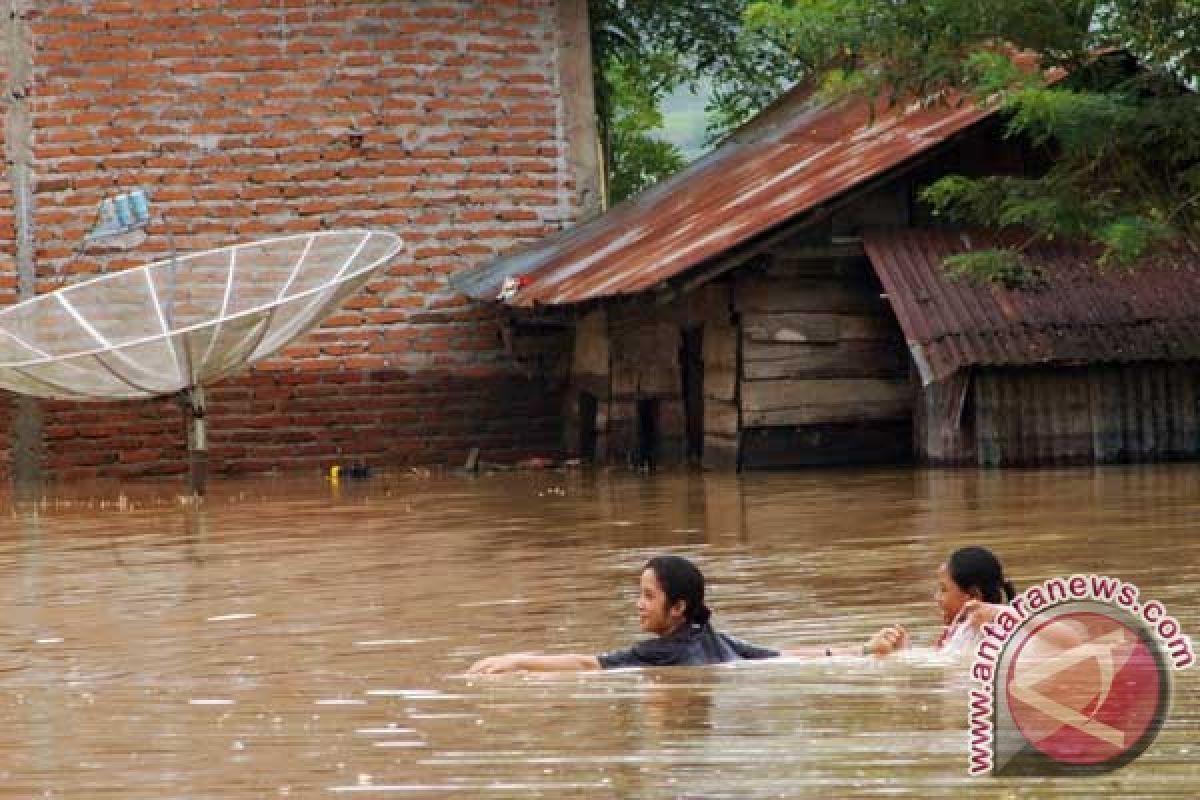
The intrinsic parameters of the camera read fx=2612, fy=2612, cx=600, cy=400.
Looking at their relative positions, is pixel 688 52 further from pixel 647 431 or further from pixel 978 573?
pixel 978 573

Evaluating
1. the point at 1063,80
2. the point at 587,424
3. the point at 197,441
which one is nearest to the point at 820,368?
the point at 1063,80

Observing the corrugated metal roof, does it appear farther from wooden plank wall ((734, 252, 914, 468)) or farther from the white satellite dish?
the white satellite dish

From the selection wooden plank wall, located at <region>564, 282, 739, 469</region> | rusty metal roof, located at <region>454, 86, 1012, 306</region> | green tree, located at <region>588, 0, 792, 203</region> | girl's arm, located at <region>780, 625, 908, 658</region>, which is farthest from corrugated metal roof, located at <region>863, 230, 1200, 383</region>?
girl's arm, located at <region>780, 625, 908, 658</region>

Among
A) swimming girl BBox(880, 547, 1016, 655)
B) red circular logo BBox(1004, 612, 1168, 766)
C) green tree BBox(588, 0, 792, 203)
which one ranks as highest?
green tree BBox(588, 0, 792, 203)

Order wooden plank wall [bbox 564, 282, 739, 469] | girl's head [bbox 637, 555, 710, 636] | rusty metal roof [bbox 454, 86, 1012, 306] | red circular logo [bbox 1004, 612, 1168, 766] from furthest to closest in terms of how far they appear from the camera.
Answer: wooden plank wall [bbox 564, 282, 739, 469] → rusty metal roof [bbox 454, 86, 1012, 306] → girl's head [bbox 637, 555, 710, 636] → red circular logo [bbox 1004, 612, 1168, 766]

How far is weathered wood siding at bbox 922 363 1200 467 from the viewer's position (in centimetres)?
1958

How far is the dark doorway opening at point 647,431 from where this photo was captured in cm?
2219

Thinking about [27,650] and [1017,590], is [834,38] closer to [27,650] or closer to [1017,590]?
[1017,590]

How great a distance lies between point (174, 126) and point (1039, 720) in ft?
57.5

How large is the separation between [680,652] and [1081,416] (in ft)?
38.2

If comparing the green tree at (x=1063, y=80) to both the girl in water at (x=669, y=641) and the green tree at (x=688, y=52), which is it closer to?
the green tree at (x=688, y=52)

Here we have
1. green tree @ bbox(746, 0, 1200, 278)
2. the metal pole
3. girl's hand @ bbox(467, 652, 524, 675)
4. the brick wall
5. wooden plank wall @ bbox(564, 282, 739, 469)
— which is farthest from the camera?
the brick wall

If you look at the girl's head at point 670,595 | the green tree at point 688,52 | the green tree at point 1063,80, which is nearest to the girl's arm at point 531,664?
the girl's head at point 670,595

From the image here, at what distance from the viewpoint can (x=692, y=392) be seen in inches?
858
